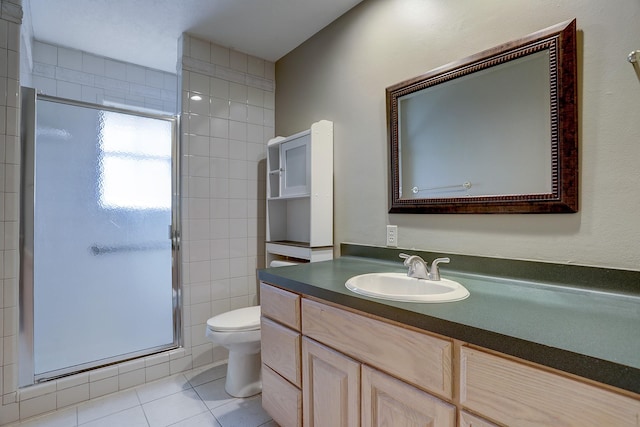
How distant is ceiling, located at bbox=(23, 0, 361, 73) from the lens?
75.3 inches

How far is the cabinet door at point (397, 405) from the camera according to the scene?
0.86 m

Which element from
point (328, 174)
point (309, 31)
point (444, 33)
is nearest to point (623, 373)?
point (444, 33)

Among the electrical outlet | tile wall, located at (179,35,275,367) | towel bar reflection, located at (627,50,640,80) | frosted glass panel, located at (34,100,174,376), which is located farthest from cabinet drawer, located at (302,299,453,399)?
frosted glass panel, located at (34,100,174,376)

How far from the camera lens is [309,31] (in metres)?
2.20

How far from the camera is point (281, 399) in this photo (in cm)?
147

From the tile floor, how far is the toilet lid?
43 cm

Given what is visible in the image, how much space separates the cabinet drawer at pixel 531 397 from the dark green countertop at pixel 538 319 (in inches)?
1.2

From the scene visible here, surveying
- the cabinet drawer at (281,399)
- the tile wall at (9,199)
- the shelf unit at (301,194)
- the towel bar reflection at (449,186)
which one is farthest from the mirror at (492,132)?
the tile wall at (9,199)

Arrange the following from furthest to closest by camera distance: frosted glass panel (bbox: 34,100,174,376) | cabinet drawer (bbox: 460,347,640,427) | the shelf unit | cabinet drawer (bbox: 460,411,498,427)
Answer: the shelf unit → frosted glass panel (bbox: 34,100,174,376) → cabinet drawer (bbox: 460,411,498,427) → cabinet drawer (bbox: 460,347,640,427)

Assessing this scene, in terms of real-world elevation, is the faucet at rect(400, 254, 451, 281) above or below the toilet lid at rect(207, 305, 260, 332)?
above

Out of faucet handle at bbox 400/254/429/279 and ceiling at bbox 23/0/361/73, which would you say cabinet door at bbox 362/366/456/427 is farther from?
ceiling at bbox 23/0/361/73

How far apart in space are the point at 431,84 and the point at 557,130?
1.92 feet

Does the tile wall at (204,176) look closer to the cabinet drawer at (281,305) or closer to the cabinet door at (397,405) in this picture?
the cabinet drawer at (281,305)

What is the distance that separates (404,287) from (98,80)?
2.88m
